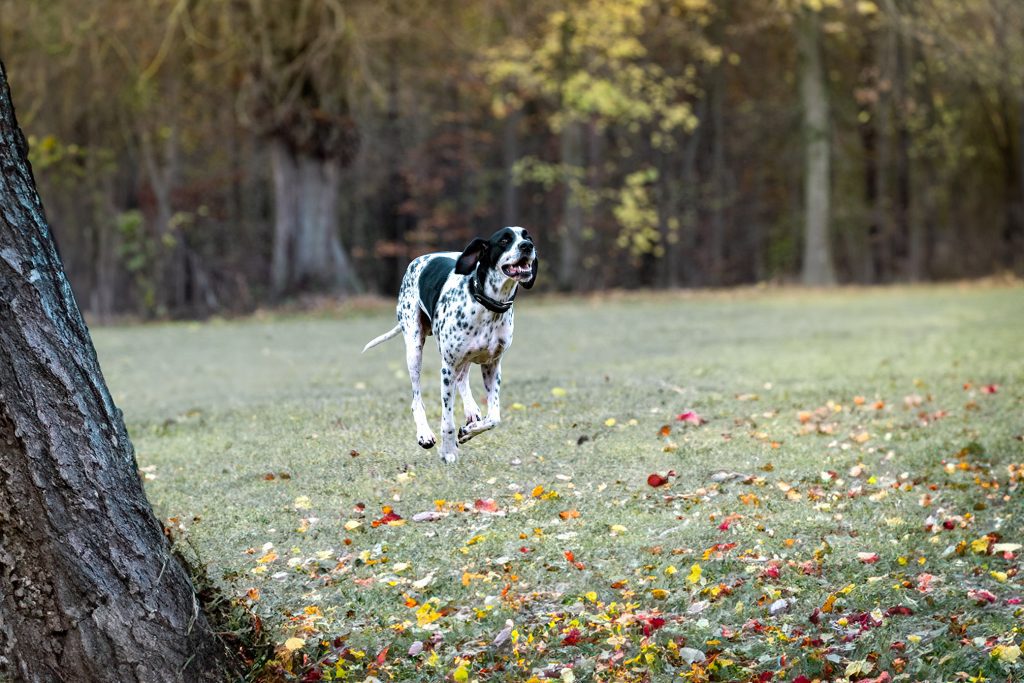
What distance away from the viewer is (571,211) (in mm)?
32625

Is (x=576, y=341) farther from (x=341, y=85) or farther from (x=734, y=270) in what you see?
(x=734, y=270)

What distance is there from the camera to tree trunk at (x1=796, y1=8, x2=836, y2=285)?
33.6 m

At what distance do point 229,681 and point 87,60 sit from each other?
24.3m

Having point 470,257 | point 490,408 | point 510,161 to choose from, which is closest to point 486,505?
point 490,408

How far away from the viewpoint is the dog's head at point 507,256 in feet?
15.2

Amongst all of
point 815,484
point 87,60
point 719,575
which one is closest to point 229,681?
point 719,575

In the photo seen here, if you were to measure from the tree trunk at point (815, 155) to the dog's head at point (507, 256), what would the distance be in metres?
29.8

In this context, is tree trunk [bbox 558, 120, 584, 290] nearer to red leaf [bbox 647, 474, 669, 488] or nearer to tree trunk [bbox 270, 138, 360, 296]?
tree trunk [bbox 270, 138, 360, 296]

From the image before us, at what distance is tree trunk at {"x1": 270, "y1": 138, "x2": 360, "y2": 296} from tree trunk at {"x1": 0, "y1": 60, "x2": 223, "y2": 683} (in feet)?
63.3

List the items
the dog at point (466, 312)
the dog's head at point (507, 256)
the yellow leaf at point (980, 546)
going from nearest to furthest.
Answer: the dog's head at point (507, 256)
the dog at point (466, 312)
the yellow leaf at point (980, 546)

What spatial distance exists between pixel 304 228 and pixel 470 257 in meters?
20.8

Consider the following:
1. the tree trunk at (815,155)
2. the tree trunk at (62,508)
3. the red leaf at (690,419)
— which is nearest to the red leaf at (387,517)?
the tree trunk at (62,508)

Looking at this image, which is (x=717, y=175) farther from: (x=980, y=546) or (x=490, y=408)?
(x=490, y=408)

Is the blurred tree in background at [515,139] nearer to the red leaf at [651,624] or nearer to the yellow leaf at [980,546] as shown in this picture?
the yellow leaf at [980,546]
